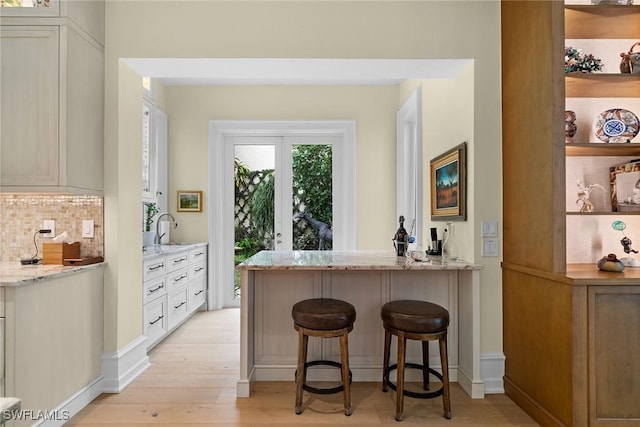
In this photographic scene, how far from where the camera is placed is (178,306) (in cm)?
399

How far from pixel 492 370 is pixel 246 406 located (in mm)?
1726

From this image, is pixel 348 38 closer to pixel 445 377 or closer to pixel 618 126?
pixel 618 126

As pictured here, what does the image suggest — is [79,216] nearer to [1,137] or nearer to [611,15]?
[1,137]

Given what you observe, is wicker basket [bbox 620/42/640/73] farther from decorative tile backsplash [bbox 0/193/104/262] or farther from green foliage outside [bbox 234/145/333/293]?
decorative tile backsplash [bbox 0/193/104/262]

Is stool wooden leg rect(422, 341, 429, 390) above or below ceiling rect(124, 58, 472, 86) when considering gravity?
below

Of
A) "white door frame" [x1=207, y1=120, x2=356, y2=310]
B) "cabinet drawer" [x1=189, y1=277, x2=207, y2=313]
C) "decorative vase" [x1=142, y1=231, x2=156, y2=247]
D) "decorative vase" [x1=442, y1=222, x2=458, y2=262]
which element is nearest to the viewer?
"decorative vase" [x1=442, y1=222, x2=458, y2=262]

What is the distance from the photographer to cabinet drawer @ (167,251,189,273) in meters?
3.75

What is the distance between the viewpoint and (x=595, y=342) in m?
1.93

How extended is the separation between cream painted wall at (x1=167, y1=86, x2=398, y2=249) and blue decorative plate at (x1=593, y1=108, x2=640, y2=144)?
109 inches

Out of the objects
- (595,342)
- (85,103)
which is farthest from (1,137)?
(595,342)

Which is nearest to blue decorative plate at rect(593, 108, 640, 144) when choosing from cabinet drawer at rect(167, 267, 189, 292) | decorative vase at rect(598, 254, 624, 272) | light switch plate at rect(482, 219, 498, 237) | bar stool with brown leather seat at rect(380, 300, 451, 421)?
decorative vase at rect(598, 254, 624, 272)

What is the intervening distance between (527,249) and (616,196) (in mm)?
626

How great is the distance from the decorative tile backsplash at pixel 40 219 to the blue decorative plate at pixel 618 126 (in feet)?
11.0

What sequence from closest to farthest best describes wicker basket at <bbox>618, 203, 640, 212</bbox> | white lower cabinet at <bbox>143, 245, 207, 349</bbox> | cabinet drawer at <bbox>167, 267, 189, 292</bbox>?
wicker basket at <bbox>618, 203, 640, 212</bbox> < white lower cabinet at <bbox>143, 245, 207, 349</bbox> < cabinet drawer at <bbox>167, 267, 189, 292</bbox>
